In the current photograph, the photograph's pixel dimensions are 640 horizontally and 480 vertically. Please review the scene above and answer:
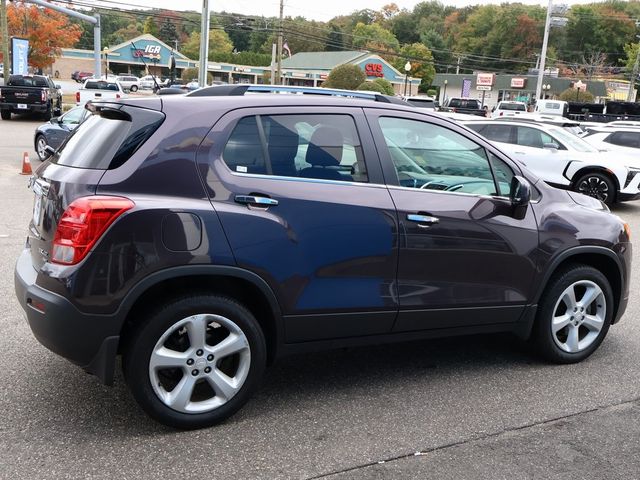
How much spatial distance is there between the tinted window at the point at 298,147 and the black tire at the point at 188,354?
79cm

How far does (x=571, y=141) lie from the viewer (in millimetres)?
13133

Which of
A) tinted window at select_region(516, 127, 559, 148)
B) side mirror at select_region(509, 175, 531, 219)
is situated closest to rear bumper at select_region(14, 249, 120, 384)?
side mirror at select_region(509, 175, 531, 219)

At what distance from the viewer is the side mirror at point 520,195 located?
412cm

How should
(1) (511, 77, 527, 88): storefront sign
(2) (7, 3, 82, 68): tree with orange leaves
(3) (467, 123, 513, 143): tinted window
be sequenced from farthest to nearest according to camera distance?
(1) (511, 77, 527, 88): storefront sign
(2) (7, 3, 82, 68): tree with orange leaves
(3) (467, 123, 513, 143): tinted window

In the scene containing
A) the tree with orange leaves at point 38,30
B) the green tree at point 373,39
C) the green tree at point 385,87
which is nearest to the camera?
the tree with orange leaves at point 38,30

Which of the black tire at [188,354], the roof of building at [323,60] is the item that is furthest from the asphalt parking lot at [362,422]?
the roof of building at [323,60]

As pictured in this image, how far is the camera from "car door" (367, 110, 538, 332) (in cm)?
392

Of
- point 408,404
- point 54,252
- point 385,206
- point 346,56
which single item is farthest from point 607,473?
point 346,56

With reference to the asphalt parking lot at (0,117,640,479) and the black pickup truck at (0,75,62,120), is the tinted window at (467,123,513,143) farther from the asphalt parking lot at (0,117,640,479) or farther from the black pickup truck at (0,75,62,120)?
the black pickup truck at (0,75,62,120)

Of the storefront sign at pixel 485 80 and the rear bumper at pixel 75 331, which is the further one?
the storefront sign at pixel 485 80

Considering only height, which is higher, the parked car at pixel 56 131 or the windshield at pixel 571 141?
the windshield at pixel 571 141

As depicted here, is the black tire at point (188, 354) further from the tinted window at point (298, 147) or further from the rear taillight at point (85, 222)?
the tinted window at point (298, 147)

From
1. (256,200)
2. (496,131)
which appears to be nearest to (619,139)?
(496,131)

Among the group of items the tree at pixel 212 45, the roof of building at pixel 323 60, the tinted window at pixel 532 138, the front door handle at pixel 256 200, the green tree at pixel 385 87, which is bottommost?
the front door handle at pixel 256 200
